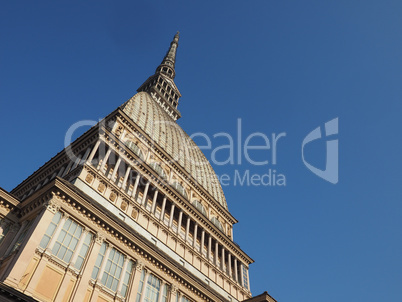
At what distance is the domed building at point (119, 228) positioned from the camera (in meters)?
25.0

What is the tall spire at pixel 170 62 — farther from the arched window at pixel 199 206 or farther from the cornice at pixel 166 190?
the cornice at pixel 166 190

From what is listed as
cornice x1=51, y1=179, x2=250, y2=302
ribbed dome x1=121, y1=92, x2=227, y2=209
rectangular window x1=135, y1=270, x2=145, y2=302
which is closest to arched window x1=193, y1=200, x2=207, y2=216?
ribbed dome x1=121, y1=92, x2=227, y2=209

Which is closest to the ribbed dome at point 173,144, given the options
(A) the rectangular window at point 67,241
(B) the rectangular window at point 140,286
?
(B) the rectangular window at point 140,286

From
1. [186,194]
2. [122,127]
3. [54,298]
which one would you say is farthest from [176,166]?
[54,298]

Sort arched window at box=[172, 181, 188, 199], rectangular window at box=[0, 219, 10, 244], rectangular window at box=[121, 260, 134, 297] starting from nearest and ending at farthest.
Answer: rectangular window at box=[0, 219, 10, 244]
rectangular window at box=[121, 260, 134, 297]
arched window at box=[172, 181, 188, 199]

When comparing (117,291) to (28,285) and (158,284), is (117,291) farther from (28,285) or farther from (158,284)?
(28,285)

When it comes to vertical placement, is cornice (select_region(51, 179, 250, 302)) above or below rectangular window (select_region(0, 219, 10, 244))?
above

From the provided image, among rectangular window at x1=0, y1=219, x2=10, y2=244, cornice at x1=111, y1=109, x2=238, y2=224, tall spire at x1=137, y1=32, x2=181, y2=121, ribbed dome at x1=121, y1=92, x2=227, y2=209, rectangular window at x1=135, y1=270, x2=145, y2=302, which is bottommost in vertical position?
rectangular window at x1=135, y1=270, x2=145, y2=302

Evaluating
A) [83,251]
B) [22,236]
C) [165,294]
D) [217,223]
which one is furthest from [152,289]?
[217,223]

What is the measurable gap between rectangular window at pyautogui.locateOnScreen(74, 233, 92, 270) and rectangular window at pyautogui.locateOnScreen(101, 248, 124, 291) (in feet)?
7.68

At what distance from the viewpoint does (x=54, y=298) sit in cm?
2364

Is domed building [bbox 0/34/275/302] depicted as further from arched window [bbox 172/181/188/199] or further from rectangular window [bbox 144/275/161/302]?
arched window [bbox 172/181/188/199]

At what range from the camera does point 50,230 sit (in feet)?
85.6

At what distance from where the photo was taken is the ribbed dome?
178 ft
